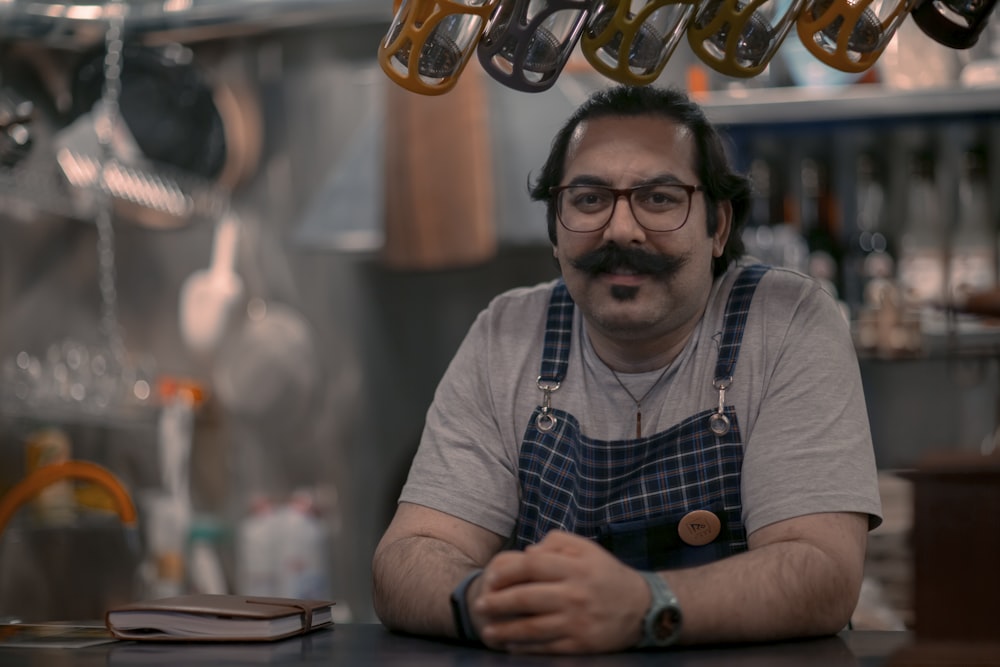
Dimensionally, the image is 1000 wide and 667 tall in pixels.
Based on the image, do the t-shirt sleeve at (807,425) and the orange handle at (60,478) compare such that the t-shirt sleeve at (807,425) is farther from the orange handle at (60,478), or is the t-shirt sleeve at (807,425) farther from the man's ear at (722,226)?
the orange handle at (60,478)

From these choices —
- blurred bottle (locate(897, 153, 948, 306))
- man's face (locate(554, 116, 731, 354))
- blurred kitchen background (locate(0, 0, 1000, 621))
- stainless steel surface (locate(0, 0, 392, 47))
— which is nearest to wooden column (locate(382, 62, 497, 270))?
blurred kitchen background (locate(0, 0, 1000, 621))

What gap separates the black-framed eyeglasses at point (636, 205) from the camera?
147 centimetres

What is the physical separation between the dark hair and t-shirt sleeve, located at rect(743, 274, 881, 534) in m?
0.14

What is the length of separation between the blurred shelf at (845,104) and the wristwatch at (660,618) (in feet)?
5.16

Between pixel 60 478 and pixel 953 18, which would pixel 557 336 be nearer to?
pixel 953 18

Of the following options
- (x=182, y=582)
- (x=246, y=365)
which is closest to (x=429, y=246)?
(x=246, y=365)

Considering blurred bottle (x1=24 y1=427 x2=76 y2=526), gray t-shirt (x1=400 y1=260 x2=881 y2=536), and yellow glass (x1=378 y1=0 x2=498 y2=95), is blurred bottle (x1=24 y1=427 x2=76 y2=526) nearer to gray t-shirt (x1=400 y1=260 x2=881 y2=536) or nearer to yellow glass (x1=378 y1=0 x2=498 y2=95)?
gray t-shirt (x1=400 y1=260 x2=881 y2=536)

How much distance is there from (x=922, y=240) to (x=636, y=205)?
4.77 ft

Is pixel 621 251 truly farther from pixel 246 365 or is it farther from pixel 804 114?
pixel 246 365

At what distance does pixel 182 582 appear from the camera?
3156mm

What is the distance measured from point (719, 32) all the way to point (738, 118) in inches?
53.2

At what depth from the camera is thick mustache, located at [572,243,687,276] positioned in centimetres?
145

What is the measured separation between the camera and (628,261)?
1458 millimetres

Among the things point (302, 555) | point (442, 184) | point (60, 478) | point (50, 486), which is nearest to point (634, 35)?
point (60, 478)
